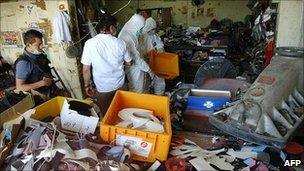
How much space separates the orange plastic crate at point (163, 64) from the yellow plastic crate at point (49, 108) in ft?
7.37

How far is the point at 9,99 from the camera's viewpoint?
6.39 ft

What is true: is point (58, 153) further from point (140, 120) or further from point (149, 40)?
point (149, 40)

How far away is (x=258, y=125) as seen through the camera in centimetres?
149

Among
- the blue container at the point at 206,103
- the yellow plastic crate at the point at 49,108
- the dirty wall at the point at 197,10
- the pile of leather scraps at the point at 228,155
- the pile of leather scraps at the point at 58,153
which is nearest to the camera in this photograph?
the pile of leather scraps at the point at 58,153

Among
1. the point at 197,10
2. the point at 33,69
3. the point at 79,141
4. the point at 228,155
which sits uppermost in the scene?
the point at 197,10

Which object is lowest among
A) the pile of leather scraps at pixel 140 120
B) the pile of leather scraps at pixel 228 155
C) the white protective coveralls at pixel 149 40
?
the pile of leather scraps at pixel 228 155

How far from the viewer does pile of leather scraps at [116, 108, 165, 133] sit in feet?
5.24

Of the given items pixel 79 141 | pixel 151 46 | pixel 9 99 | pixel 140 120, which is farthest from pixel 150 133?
pixel 151 46

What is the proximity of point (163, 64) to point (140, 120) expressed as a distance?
101 inches

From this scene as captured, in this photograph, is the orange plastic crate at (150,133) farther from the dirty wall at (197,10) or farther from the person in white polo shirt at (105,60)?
the dirty wall at (197,10)

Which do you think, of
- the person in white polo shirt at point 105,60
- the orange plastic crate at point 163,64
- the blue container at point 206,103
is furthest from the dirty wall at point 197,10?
the blue container at point 206,103

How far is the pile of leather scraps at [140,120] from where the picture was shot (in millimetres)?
1598

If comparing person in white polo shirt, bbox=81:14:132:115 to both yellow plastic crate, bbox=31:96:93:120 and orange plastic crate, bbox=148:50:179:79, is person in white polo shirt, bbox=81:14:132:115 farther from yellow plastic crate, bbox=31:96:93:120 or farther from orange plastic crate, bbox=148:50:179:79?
orange plastic crate, bbox=148:50:179:79

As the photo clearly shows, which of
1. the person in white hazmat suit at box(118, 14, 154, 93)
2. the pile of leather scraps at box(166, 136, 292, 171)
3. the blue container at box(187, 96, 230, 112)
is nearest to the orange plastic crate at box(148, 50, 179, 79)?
the person in white hazmat suit at box(118, 14, 154, 93)
